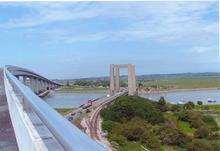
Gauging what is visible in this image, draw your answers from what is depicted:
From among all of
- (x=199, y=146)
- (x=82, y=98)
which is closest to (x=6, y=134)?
(x=199, y=146)

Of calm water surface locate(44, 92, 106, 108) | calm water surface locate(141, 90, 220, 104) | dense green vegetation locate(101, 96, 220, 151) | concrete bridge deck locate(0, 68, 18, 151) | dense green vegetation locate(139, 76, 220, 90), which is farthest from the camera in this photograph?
dense green vegetation locate(139, 76, 220, 90)

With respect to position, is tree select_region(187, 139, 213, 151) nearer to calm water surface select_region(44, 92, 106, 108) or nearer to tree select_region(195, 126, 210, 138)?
tree select_region(195, 126, 210, 138)

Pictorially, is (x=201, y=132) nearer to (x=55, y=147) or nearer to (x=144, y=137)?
(x=144, y=137)

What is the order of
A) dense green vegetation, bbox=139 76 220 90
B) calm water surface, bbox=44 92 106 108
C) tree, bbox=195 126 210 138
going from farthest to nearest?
dense green vegetation, bbox=139 76 220 90 < tree, bbox=195 126 210 138 < calm water surface, bbox=44 92 106 108

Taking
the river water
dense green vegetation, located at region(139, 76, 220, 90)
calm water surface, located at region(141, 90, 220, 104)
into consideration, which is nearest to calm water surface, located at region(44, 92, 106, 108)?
the river water

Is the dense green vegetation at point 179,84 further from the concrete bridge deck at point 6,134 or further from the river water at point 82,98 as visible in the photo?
the concrete bridge deck at point 6,134

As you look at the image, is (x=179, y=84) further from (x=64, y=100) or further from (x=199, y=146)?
(x=199, y=146)
